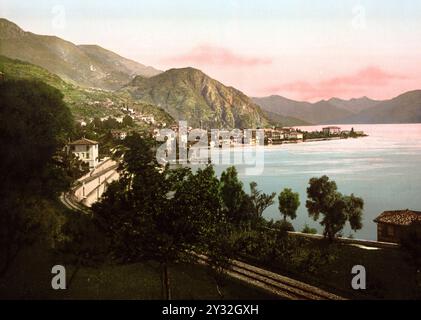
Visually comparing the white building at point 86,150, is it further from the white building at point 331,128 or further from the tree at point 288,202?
the white building at point 331,128

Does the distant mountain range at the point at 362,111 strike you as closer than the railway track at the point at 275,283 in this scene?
No

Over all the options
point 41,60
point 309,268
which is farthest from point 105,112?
point 309,268

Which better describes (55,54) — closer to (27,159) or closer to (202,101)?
(27,159)

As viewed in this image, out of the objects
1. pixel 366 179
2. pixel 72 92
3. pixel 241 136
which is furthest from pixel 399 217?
pixel 241 136

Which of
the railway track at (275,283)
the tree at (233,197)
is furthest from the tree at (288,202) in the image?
the railway track at (275,283)

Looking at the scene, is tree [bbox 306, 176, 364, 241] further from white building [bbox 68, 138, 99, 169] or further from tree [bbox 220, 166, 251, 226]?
white building [bbox 68, 138, 99, 169]
